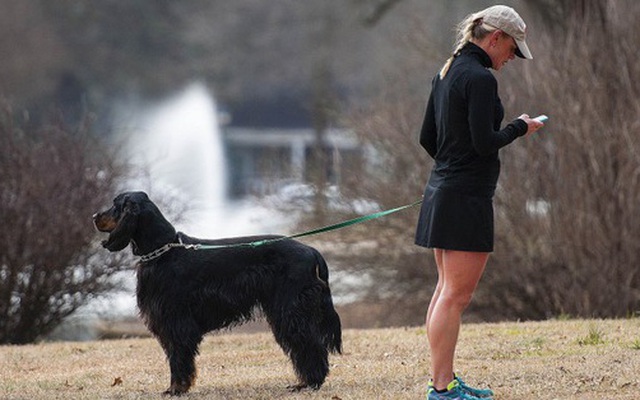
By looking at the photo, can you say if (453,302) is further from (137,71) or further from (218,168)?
(137,71)

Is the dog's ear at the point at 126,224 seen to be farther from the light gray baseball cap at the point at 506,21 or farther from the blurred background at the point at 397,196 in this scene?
the blurred background at the point at 397,196

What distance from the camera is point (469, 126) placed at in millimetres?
7176

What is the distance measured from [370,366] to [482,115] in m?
2.81

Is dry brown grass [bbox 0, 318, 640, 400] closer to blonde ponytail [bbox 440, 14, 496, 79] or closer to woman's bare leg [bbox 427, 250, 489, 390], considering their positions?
woman's bare leg [bbox 427, 250, 489, 390]

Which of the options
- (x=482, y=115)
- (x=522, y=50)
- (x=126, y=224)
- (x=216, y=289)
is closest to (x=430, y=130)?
(x=482, y=115)

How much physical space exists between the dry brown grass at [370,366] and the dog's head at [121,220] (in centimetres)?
94

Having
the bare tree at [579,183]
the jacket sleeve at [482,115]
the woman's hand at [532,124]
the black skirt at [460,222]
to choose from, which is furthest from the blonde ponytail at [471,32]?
the bare tree at [579,183]

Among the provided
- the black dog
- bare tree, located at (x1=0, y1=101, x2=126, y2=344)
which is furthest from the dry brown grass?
bare tree, located at (x1=0, y1=101, x2=126, y2=344)

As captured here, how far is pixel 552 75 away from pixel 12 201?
240 inches

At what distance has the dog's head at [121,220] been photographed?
8.46m

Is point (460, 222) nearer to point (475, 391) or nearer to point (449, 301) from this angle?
point (449, 301)

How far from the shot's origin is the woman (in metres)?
7.15

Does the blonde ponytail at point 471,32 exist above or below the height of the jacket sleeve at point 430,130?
above

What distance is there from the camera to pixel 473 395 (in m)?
7.63
